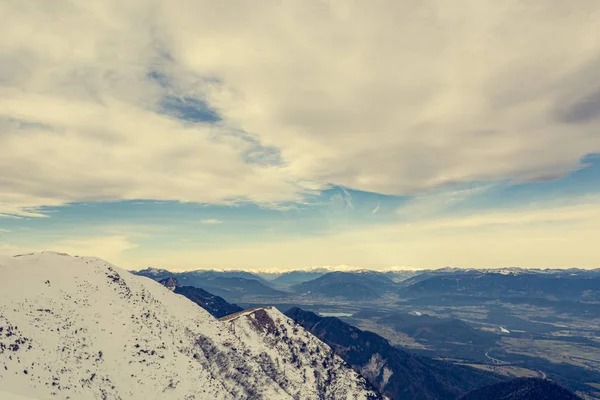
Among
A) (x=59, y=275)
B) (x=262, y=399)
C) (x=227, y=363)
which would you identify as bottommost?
(x=262, y=399)

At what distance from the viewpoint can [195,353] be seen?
19012 centimetres

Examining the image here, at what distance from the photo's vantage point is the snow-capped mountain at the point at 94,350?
460 ft

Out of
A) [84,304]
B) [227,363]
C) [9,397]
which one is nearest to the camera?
[9,397]

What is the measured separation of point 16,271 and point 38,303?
23.0m

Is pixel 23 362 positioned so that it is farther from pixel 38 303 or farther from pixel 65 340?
pixel 38 303

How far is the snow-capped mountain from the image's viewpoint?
140 meters

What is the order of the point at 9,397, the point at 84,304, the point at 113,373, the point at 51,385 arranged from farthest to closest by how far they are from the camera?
the point at 84,304, the point at 113,373, the point at 51,385, the point at 9,397

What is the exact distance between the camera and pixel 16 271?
178 m

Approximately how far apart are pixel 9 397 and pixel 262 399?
4296 inches

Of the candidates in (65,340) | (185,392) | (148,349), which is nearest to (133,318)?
(148,349)

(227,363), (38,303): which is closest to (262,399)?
(227,363)

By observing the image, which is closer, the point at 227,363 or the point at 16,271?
the point at 16,271

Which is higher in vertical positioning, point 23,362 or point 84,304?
point 84,304

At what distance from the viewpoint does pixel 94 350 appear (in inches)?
6309
